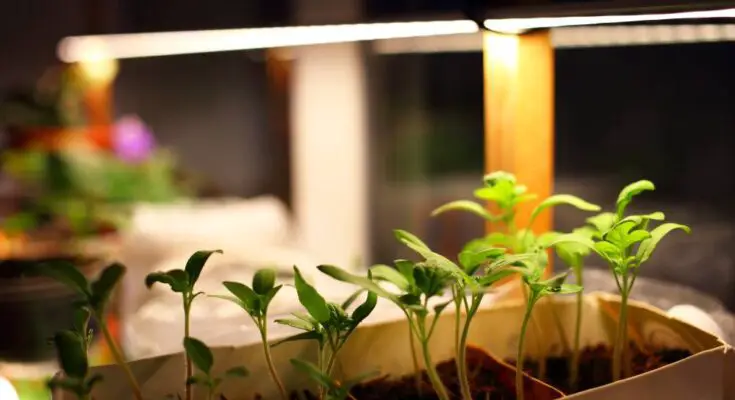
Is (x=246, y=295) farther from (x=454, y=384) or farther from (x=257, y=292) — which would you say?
(x=454, y=384)

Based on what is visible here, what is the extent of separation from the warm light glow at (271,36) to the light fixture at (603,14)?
72mm

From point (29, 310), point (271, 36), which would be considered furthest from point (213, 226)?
point (271, 36)

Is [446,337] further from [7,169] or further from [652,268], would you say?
[7,169]

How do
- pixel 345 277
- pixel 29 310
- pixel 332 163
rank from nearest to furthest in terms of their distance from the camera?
pixel 345 277 → pixel 29 310 → pixel 332 163

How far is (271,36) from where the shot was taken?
3.60 ft

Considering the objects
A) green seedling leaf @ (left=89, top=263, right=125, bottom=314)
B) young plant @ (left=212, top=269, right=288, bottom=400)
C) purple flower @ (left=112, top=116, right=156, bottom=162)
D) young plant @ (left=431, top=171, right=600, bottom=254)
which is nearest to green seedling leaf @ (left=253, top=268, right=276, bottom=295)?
young plant @ (left=212, top=269, right=288, bottom=400)

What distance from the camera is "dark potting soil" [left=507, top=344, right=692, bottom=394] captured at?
2.58 feet

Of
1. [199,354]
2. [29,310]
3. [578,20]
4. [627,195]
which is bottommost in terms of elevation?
[29,310]

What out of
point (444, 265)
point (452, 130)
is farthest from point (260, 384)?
point (452, 130)

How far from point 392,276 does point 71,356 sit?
25 cm

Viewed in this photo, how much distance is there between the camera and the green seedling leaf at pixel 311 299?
64 cm

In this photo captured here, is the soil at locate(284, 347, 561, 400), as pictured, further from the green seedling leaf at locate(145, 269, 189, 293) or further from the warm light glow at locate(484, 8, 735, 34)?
the warm light glow at locate(484, 8, 735, 34)

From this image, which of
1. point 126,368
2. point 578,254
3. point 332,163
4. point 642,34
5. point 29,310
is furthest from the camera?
point 332,163

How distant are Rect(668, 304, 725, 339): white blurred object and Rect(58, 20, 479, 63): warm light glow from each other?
15.0 inches
